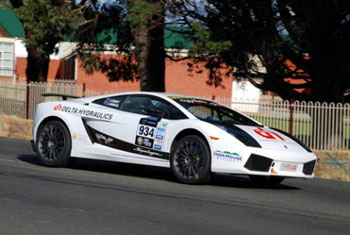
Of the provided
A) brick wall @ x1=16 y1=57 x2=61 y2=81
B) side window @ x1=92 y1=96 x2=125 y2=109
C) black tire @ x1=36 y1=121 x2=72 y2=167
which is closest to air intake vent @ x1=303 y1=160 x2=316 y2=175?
side window @ x1=92 y1=96 x2=125 y2=109

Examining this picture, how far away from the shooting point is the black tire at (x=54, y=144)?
37.0ft

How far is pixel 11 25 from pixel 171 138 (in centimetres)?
4642

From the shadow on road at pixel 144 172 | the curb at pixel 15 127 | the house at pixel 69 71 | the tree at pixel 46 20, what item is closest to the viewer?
the shadow on road at pixel 144 172

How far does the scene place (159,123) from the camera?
1057cm

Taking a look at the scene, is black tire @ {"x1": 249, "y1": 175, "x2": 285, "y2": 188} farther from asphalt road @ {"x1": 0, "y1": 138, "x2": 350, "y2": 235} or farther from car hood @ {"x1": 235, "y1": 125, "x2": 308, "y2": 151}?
car hood @ {"x1": 235, "y1": 125, "x2": 308, "y2": 151}

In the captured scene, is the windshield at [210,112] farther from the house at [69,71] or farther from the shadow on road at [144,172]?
the house at [69,71]

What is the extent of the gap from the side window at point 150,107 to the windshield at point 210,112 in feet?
0.60

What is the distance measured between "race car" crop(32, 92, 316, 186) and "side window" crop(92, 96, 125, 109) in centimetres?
2

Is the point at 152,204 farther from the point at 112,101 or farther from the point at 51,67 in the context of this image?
the point at 51,67

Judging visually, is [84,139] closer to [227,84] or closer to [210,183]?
[210,183]

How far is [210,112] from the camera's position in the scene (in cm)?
1083

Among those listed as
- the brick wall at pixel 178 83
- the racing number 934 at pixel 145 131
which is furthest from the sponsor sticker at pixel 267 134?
the brick wall at pixel 178 83

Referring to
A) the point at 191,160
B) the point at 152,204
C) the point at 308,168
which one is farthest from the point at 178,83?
the point at 152,204

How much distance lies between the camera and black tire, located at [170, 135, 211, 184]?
992 centimetres
